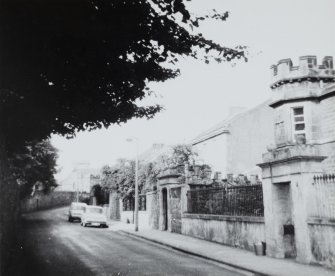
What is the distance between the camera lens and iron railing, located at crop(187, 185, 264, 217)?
14.8m

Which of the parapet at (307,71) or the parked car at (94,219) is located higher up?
the parapet at (307,71)

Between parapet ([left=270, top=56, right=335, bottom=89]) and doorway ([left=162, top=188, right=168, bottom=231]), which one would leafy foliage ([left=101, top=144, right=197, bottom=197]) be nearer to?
doorway ([left=162, top=188, right=168, bottom=231])

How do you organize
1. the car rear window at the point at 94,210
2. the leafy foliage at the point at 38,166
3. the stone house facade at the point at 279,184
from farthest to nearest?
the leafy foliage at the point at 38,166
the car rear window at the point at 94,210
the stone house facade at the point at 279,184

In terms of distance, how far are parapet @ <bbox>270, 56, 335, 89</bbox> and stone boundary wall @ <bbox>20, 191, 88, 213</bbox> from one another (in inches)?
1705

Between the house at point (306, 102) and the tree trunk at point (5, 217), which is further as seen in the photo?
the house at point (306, 102)

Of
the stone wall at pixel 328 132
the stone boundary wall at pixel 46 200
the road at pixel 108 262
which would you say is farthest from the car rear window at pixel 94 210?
the stone boundary wall at pixel 46 200

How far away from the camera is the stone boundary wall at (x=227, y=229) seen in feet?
46.3

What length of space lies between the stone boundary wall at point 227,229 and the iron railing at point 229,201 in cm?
39

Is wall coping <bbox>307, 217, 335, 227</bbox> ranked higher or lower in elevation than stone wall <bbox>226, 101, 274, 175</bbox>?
lower

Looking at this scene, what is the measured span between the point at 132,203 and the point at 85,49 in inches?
1126

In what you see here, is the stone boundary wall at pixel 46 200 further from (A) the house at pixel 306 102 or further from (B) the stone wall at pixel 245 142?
(A) the house at pixel 306 102

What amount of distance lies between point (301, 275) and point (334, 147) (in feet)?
41.7

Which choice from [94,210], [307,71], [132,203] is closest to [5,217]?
[307,71]

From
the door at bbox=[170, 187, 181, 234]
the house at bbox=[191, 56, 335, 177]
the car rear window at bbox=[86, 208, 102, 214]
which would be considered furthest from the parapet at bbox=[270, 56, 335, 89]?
the car rear window at bbox=[86, 208, 102, 214]
